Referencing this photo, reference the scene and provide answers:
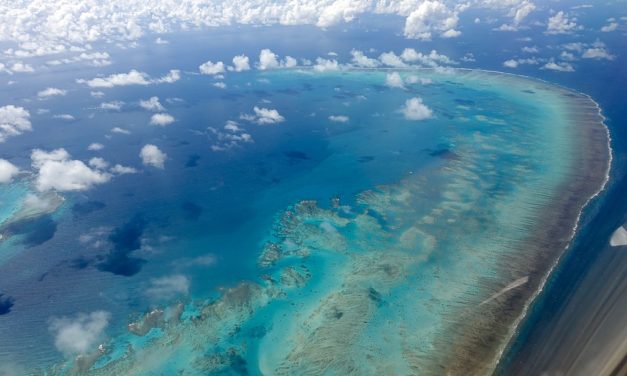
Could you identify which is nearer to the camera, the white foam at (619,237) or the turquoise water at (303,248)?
the turquoise water at (303,248)

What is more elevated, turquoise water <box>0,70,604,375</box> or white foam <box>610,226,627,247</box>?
white foam <box>610,226,627,247</box>

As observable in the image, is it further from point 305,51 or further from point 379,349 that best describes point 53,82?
point 379,349

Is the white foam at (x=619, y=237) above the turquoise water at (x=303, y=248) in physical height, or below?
above

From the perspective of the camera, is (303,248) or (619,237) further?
(303,248)

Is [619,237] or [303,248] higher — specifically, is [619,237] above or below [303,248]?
above

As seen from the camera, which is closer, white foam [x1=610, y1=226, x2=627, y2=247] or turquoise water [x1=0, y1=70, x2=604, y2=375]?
turquoise water [x1=0, y1=70, x2=604, y2=375]
